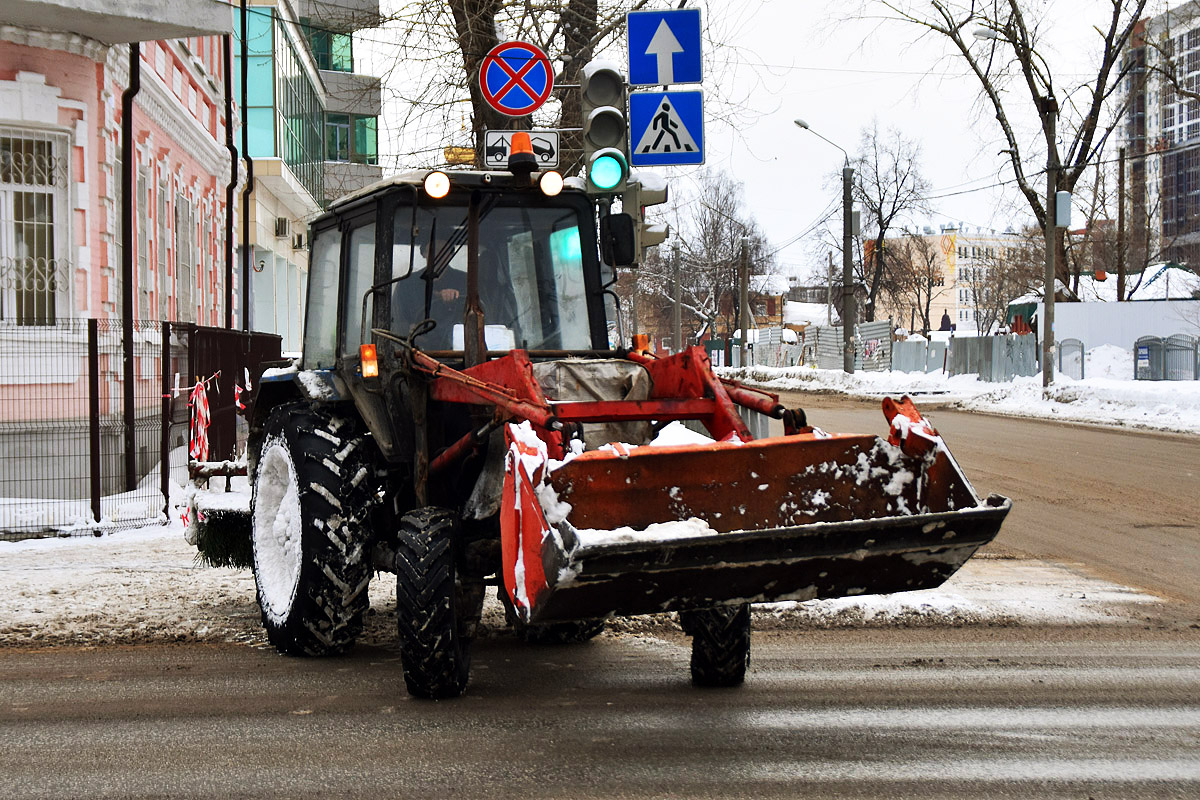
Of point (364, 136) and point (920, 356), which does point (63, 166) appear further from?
point (920, 356)

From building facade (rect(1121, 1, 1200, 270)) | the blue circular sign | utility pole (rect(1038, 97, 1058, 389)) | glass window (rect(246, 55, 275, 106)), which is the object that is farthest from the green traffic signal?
building facade (rect(1121, 1, 1200, 270))

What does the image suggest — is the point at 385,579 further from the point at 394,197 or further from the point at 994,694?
the point at 994,694

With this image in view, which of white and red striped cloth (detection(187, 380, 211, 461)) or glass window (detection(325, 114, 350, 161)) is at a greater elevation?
glass window (detection(325, 114, 350, 161))

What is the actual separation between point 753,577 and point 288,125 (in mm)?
22459

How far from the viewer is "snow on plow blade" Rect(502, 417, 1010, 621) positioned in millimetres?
4086

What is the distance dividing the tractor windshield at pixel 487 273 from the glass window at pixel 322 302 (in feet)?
2.33

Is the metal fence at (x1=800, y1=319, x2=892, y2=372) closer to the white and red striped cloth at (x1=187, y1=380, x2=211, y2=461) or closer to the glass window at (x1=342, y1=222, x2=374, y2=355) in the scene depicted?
the white and red striped cloth at (x1=187, y1=380, x2=211, y2=461)

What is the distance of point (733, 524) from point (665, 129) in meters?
6.79

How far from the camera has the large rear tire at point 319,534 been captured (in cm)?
527

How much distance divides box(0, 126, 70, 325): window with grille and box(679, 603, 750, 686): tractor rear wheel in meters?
8.94

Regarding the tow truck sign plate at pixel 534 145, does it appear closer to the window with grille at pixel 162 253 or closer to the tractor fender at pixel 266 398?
the tractor fender at pixel 266 398

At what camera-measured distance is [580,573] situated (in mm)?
3982

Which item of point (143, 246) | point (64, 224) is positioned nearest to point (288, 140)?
point (143, 246)

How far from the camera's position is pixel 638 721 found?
4.56 meters
